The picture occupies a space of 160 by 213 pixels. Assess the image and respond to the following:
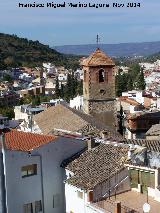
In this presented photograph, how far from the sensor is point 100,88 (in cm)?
3959

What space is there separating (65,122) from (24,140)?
11408 mm

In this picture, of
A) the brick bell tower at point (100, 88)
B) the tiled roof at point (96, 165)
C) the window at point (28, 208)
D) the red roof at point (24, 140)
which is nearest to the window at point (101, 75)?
the brick bell tower at point (100, 88)

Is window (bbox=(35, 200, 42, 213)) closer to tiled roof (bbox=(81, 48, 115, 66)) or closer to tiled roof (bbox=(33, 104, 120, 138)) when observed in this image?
tiled roof (bbox=(33, 104, 120, 138))

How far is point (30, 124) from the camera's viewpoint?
39.8 meters

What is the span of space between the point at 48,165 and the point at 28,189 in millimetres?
1400

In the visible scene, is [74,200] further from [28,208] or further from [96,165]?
[28,208]

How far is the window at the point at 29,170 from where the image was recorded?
21.4m

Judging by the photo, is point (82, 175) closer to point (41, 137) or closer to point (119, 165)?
point (119, 165)

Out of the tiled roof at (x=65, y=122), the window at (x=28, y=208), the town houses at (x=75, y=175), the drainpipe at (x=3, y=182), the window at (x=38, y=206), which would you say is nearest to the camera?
the town houses at (x=75, y=175)

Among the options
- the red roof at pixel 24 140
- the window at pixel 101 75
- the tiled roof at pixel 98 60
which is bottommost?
the red roof at pixel 24 140

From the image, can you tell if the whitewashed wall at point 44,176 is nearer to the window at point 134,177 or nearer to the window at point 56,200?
the window at point 56,200

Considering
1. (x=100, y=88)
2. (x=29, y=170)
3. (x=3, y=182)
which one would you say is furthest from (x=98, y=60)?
(x=3, y=182)

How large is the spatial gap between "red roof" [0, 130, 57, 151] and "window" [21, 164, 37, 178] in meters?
0.76

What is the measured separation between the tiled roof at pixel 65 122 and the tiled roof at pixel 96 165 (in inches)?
322
